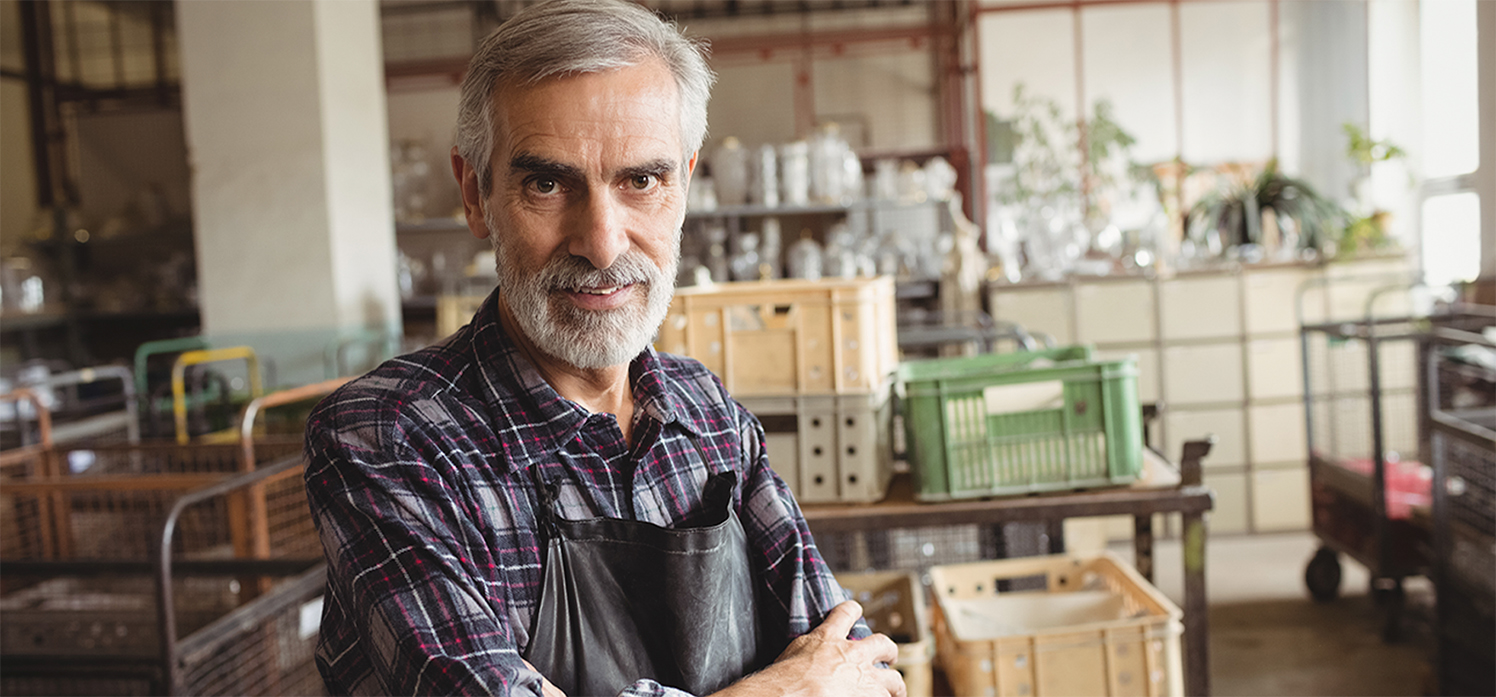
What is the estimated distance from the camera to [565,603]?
1.20m

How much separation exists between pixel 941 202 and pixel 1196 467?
4250 mm

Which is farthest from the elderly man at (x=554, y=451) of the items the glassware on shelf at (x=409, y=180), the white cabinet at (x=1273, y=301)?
the glassware on shelf at (x=409, y=180)

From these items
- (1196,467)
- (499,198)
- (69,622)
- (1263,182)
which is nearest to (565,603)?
(499,198)

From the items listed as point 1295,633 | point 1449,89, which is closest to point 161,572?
point 1295,633

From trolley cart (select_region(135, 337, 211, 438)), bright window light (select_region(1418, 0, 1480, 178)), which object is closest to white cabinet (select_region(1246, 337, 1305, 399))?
bright window light (select_region(1418, 0, 1480, 178))

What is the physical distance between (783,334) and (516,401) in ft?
4.16

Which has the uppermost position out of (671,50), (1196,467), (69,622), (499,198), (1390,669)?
(671,50)

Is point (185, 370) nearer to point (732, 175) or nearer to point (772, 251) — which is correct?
point (732, 175)

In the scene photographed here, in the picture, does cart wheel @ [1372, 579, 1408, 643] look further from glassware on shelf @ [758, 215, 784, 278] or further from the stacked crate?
glassware on shelf @ [758, 215, 784, 278]

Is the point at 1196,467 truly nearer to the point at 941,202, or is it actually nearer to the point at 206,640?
the point at 206,640

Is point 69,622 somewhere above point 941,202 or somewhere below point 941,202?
below

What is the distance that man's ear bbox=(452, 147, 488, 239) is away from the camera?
4.31 feet

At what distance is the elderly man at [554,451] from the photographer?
1.10m

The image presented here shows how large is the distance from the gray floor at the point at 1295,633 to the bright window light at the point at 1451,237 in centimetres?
203
